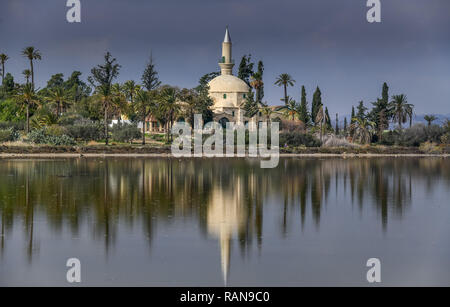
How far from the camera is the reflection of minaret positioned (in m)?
23.8

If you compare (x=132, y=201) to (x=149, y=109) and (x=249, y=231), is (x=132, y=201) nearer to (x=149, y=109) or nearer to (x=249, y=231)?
(x=249, y=231)

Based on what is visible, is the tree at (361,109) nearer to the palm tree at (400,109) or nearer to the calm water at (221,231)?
the palm tree at (400,109)

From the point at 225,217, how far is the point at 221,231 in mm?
3433

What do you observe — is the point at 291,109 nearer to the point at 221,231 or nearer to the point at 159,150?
the point at 159,150

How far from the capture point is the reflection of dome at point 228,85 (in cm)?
11921

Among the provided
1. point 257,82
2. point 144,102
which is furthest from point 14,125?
point 257,82

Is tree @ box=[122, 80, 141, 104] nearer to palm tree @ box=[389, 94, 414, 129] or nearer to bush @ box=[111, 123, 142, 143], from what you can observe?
bush @ box=[111, 123, 142, 143]

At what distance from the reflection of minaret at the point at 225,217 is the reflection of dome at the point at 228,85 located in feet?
258

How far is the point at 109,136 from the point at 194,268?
78.0 metres

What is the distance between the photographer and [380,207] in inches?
1377

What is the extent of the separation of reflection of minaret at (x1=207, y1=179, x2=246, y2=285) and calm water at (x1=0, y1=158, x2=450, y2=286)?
47 millimetres

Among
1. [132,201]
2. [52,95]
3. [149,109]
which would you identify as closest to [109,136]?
[149,109]

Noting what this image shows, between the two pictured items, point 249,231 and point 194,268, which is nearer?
point 194,268
